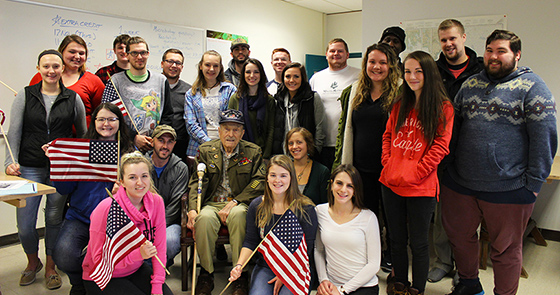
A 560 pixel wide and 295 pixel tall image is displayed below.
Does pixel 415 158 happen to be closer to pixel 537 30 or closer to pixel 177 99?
pixel 177 99

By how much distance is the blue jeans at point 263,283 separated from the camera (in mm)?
2377

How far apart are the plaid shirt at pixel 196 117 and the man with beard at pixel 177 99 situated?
16 centimetres

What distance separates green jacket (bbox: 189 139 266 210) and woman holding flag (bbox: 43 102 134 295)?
0.55 metres

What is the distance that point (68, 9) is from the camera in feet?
13.1

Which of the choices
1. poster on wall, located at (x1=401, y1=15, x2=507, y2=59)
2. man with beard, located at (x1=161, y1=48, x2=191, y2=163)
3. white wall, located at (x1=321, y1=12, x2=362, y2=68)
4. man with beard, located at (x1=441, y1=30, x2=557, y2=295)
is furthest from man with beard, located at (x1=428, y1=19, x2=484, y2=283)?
white wall, located at (x1=321, y1=12, x2=362, y2=68)

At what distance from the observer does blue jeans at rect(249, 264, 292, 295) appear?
2377 mm

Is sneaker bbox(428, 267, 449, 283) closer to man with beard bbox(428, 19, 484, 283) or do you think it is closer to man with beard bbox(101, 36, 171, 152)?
Answer: man with beard bbox(428, 19, 484, 283)

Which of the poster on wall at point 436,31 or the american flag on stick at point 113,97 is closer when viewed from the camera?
the american flag on stick at point 113,97

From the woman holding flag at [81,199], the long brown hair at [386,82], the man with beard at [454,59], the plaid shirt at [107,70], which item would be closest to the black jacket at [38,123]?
the woman holding flag at [81,199]

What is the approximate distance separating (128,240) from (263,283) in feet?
2.74

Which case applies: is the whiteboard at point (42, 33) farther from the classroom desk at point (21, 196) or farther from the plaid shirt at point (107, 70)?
the classroom desk at point (21, 196)

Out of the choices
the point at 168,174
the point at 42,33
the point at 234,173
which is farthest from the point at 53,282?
the point at 42,33

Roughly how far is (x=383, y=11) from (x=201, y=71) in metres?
2.36

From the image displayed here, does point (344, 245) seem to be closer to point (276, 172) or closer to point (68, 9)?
point (276, 172)
